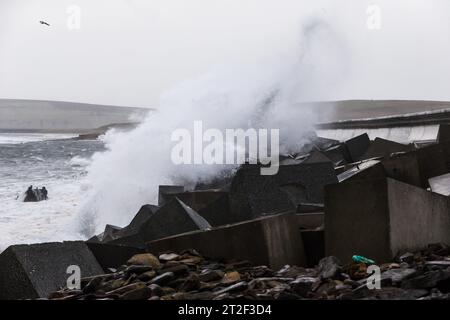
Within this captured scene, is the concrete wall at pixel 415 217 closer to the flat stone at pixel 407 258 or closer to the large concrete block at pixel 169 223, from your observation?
the flat stone at pixel 407 258

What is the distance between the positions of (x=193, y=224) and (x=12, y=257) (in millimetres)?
1453

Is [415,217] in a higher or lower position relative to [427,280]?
higher

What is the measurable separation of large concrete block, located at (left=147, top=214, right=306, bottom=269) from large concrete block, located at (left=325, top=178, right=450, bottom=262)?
0.24 meters

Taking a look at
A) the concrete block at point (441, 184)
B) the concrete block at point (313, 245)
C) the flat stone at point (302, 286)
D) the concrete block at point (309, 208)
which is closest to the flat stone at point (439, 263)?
the flat stone at point (302, 286)

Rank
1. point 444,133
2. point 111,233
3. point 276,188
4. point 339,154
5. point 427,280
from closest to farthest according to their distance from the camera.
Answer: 1. point 427,280
2. point 276,188
3. point 111,233
4. point 444,133
5. point 339,154

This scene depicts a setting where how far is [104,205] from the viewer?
1025 centimetres

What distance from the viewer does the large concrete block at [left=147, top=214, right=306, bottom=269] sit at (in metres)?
4.02

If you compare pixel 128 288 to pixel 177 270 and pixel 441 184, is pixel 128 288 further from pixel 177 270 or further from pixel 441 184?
pixel 441 184

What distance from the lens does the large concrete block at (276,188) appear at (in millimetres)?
5496

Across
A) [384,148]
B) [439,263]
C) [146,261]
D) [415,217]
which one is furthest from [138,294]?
[384,148]

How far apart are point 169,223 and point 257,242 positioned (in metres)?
1.31

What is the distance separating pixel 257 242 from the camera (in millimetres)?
4031

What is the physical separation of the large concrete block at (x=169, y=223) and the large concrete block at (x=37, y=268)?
36.2 inches
